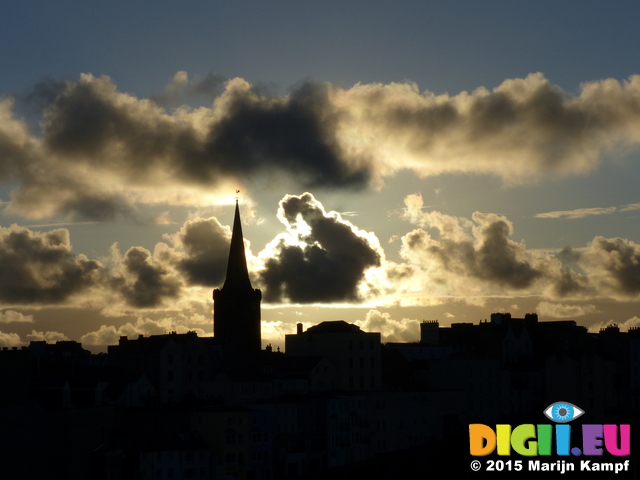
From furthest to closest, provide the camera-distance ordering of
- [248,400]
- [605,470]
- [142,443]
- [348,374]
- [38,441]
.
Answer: [348,374]
[248,400]
[605,470]
[142,443]
[38,441]

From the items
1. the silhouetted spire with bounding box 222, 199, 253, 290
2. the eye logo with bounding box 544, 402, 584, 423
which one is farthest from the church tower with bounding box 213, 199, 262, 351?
the eye logo with bounding box 544, 402, 584, 423

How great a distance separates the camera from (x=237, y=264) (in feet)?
535

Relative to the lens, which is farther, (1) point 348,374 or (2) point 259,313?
(2) point 259,313

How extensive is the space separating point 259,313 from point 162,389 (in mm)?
43664

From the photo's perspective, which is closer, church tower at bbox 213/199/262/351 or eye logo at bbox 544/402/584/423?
eye logo at bbox 544/402/584/423

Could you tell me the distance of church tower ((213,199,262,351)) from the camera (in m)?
155

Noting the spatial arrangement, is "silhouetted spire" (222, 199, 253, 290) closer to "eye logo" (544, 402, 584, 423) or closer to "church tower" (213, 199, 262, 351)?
"church tower" (213, 199, 262, 351)

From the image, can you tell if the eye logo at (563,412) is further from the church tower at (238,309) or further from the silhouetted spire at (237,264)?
the silhouetted spire at (237,264)

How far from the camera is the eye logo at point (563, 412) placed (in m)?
121

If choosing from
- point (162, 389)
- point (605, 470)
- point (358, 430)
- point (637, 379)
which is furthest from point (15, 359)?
point (637, 379)

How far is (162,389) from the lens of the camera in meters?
117

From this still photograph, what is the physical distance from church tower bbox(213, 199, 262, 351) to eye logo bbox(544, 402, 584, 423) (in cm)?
4637

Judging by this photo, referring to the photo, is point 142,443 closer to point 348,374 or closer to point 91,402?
point 91,402

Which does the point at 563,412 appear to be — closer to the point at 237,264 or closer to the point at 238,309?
the point at 238,309
